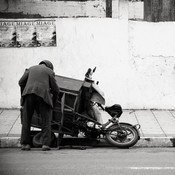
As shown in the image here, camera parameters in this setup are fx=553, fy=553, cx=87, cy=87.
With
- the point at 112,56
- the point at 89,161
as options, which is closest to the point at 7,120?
the point at 112,56

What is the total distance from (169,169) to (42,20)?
6.34 m

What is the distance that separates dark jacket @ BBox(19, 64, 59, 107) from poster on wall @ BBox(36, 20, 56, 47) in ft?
11.9

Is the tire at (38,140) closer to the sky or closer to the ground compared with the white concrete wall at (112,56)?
closer to the ground

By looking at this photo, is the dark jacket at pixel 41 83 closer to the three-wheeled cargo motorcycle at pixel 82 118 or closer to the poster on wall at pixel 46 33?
the three-wheeled cargo motorcycle at pixel 82 118

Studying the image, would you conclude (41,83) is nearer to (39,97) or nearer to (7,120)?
(39,97)

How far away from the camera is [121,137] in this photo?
10117 mm

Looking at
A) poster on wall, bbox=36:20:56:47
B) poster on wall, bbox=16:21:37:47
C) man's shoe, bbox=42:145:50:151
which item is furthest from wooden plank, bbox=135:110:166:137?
poster on wall, bbox=16:21:37:47

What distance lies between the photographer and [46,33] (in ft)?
43.8

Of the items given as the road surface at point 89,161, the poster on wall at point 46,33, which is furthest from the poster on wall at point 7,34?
the road surface at point 89,161

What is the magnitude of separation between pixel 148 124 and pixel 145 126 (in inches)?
9.3

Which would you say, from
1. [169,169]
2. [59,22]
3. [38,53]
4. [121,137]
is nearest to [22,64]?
[38,53]

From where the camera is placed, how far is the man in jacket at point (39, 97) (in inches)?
382

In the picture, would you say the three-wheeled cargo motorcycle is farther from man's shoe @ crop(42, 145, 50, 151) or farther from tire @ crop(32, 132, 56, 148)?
man's shoe @ crop(42, 145, 50, 151)

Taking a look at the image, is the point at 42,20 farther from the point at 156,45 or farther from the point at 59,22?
the point at 156,45
